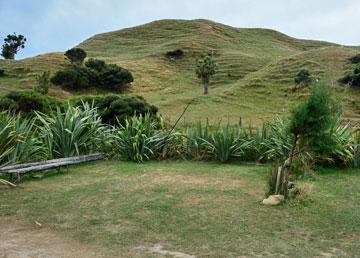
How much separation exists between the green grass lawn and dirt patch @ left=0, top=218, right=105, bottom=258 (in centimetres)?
18

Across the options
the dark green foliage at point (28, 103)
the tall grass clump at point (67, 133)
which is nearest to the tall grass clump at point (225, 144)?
the tall grass clump at point (67, 133)

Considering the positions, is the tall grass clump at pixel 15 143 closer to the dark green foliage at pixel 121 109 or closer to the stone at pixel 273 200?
the stone at pixel 273 200

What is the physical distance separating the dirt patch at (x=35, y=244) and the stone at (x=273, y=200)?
3.05m

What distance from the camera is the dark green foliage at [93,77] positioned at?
40.6 m

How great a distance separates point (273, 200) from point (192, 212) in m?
1.32

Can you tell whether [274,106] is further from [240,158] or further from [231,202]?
[231,202]

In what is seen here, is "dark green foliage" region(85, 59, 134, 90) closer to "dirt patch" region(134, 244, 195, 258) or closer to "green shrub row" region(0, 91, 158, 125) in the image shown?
"green shrub row" region(0, 91, 158, 125)

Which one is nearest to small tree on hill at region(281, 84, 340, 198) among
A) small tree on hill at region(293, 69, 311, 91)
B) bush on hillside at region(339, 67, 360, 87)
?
small tree on hill at region(293, 69, 311, 91)

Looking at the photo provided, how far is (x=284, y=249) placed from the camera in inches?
210

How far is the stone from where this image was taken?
733 centimetres

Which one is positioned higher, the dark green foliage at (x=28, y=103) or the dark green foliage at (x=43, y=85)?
the dark green foliage at (x=43, y=85)

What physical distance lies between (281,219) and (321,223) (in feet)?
1.71

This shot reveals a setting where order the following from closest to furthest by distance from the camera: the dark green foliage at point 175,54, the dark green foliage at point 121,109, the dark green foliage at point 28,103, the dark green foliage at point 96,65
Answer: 1. the dark green foliage at point 121,109
2. the dark green foliage at point 28,103
3. the dark green foliage at point 96,65
4. the dark green foliage at point 175,54

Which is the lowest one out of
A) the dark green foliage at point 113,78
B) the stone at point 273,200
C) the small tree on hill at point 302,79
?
the stone at point 273,200
